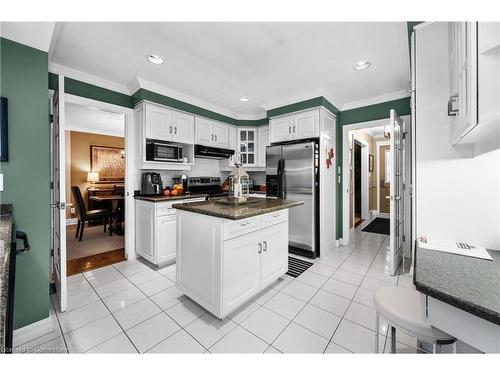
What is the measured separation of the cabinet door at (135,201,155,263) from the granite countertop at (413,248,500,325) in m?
2.81

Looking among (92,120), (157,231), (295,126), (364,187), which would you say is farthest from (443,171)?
(92,120)

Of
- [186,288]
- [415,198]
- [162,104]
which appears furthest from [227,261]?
[162,104]

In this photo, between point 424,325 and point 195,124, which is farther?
point 195,124

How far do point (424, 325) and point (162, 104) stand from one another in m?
3.55

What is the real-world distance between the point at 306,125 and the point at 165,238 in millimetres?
2713

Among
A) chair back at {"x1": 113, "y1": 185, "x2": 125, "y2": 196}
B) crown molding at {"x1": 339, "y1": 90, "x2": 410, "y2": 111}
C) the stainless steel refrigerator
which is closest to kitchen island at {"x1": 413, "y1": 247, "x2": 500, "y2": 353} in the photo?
the stainless steel refrigerator

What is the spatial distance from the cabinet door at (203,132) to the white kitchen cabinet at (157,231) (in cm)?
125

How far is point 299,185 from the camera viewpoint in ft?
11.0

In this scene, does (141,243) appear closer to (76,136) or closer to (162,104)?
(162,104)

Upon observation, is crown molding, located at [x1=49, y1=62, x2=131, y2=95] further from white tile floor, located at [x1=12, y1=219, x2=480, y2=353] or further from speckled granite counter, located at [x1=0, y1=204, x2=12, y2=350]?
white tile floor, located at [x1=12, y1=219, x2=480, y2=353]

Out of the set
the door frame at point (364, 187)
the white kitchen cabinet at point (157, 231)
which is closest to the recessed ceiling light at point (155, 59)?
the white kitchen cabinet at point (157, 231)

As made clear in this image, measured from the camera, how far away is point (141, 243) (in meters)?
3.06

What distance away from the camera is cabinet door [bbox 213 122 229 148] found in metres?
4.02
